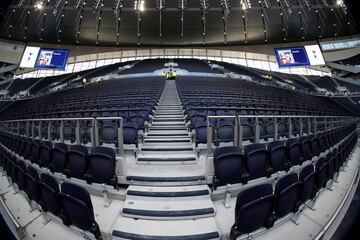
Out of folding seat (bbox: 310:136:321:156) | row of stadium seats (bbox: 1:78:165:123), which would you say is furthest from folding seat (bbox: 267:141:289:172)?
row of stadium seats (bbox: 1:78:165:123)

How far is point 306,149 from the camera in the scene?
478 cm

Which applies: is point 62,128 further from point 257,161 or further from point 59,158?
point 257,161

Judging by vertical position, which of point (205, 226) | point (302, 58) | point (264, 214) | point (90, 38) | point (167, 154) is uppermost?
point (90, 38)

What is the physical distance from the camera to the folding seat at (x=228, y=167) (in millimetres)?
3434

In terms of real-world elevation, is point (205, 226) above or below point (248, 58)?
below

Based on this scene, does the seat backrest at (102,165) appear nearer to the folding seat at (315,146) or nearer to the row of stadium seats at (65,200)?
the row of stadium seats at (65,200)

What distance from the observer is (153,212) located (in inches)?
119

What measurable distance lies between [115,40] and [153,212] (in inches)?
1041

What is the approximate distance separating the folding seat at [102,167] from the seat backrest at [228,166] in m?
1.64

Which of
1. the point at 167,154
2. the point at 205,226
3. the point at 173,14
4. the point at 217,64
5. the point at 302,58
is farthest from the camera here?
the point at 217,64

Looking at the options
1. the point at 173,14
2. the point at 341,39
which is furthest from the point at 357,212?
the point at 341,39

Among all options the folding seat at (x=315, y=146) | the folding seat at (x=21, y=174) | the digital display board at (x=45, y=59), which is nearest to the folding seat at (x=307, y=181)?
the folding seat at (x=315, y=146)

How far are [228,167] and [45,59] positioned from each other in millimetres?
18284

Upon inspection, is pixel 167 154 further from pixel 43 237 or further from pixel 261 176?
pixel 43 237
